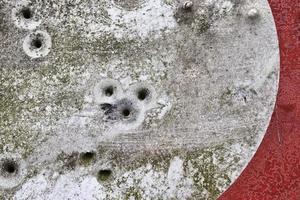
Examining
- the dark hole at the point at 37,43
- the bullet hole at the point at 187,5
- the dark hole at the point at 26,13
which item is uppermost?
the dark hole at the point at 26,13

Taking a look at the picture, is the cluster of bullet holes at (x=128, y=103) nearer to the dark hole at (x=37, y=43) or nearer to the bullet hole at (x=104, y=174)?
the bullet hole at (x=104, y=174)

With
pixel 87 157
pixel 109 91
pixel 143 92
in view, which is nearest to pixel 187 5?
pixel 143 92

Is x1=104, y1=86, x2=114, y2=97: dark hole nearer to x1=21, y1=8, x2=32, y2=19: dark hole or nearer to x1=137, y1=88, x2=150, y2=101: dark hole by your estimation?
x1=137, y1=88, x2=150, y2=101: dark hole

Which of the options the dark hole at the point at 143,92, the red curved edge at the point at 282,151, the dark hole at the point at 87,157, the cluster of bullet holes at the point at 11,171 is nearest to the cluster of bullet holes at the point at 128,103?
the dark hole at the point at 143,92

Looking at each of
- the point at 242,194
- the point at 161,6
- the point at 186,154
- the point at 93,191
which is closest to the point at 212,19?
the point at 161,6

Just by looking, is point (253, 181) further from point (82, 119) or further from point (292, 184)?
point (82, 119)

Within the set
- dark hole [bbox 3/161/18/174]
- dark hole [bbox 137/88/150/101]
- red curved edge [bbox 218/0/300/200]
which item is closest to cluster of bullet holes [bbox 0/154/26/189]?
dark hole [bbox 3/161/18/174]
